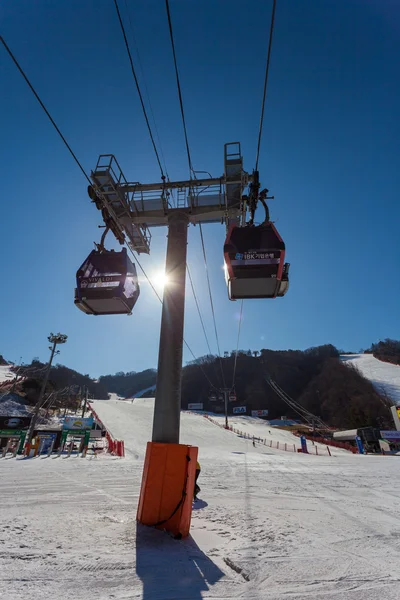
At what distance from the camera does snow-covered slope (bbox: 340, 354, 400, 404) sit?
74.1 metres

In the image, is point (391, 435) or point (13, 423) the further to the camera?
point (391, 435)

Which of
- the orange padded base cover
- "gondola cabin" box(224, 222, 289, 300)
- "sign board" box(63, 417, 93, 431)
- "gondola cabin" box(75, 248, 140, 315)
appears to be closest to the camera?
the orange padded base cover

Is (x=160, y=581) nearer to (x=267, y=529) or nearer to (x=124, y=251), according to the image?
(x=267, y=529)

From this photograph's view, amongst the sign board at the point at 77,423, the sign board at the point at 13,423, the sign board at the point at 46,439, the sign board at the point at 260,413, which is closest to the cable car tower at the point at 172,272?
the sign board at the point at 46,439

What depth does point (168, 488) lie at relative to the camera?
14.2 ft

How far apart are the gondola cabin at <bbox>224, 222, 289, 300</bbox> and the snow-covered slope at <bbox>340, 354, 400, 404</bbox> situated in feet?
253

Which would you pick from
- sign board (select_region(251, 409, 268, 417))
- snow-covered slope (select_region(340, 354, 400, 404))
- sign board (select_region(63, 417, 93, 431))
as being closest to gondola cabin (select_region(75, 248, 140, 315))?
sign board (select_region(63, 417, 93, 431))

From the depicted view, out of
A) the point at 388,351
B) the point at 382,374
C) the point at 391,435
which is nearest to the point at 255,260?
the point at 391,435

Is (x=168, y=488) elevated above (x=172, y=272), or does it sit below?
below

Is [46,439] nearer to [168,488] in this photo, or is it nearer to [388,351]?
[168,488]

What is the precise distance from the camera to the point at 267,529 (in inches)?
188

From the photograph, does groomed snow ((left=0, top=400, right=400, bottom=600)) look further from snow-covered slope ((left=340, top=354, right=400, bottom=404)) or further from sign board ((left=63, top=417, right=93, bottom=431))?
snow-covered slope ((left=340, top=354, right=400, bottom=404))

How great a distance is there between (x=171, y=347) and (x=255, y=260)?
229 centimetres

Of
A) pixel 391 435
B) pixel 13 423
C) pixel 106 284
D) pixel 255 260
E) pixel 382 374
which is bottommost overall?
pixel 13 423
